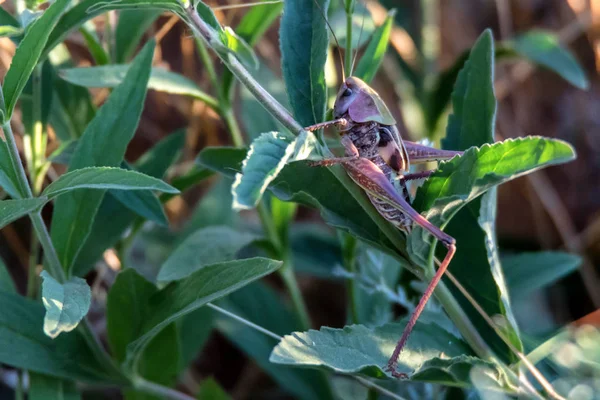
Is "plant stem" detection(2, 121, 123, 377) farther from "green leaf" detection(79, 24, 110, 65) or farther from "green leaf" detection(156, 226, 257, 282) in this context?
"green leaf" detection(79, 24, 110, 65)

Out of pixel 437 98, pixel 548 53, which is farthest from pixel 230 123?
pixel 548 53

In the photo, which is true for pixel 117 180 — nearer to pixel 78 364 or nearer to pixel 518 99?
pixel 78 364

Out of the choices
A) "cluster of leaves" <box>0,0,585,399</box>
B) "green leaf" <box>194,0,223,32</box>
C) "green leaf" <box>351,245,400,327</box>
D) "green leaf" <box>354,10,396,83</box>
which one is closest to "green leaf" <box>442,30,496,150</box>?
"cluster of leaves" <box>0,0,585,399</box>

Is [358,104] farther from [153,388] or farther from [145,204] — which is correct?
[153,388]

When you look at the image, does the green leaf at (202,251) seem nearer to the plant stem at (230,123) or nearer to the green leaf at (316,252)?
the plant stem at (230,123)

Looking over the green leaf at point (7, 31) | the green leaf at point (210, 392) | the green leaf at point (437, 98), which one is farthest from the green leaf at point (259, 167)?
the green leaf at point (437, 98)

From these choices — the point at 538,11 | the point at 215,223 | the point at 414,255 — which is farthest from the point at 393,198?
the point at 538,11
